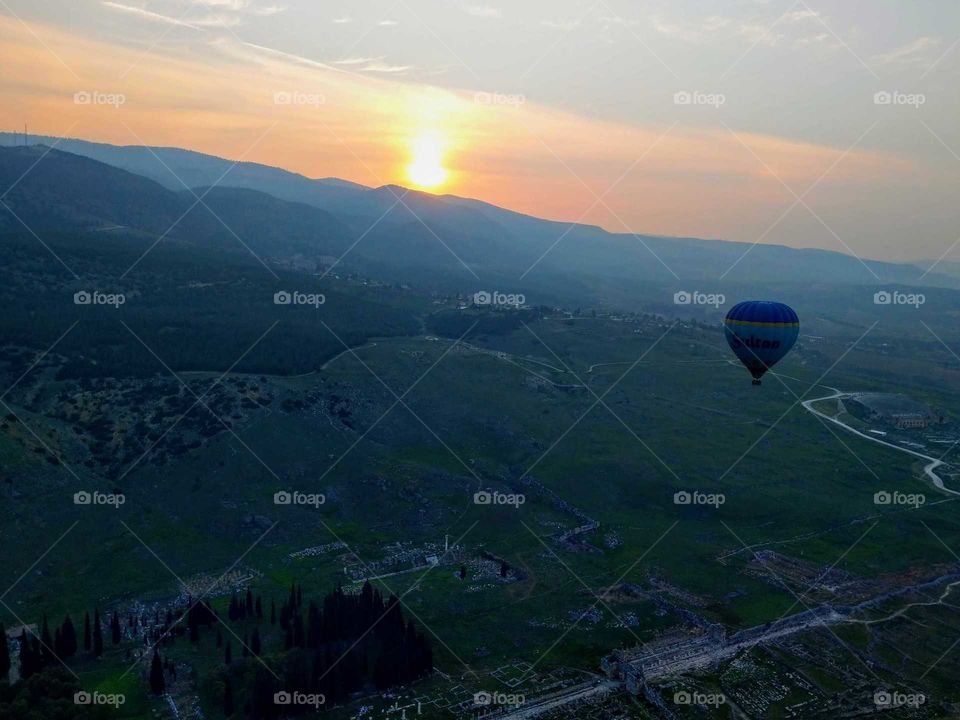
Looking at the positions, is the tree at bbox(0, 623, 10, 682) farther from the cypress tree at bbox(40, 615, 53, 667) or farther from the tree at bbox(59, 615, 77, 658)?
the tree at bbox(59, 615, 77, 658)

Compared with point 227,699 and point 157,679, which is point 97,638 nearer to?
point 157,679

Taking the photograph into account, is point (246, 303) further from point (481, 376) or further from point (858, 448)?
point (858, 448)

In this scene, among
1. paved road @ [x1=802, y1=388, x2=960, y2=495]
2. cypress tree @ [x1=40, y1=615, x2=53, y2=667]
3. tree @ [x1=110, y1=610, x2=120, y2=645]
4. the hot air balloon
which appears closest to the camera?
cypress tree @ [x1=40, y1=615, x2=53, y2=667]

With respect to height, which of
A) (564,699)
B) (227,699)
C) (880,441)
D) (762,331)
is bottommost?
(564,699)

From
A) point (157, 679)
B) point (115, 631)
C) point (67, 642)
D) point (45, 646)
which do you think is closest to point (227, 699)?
point (157, 679)

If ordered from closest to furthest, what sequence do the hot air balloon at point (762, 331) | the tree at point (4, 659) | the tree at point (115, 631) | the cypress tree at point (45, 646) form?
the tree at point (4, 659) < the cypress tree at point (45, 646) < the tree at point (115, 631) < the hot air balloon at point (762, 331)

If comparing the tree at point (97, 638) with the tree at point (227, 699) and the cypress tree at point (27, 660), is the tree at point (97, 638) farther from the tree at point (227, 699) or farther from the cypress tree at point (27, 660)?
the tree at point (227, 699)

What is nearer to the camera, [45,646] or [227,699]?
[227,699]

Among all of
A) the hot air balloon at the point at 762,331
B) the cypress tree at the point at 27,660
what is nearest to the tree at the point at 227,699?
the cypress tree at the point at 27,660

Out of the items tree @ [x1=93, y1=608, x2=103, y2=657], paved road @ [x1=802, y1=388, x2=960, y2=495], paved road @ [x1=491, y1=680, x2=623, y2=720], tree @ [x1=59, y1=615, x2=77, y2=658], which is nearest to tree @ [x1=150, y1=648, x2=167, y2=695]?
tree @ [x1=93, y1=608, x2=103, y2=657]
